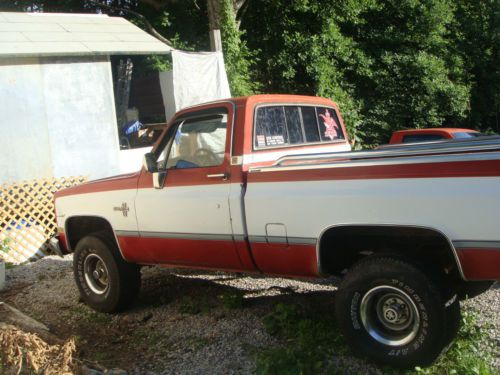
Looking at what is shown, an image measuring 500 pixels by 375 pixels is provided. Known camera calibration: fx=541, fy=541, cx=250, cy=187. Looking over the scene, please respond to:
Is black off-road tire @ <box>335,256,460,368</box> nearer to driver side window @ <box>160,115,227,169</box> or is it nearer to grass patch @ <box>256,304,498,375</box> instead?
grass patch @ <box>256,304,498,375</box>

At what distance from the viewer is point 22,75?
8.84 m

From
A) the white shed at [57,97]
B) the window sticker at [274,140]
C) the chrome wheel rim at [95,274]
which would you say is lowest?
the chrome wheel rim at [95,274]

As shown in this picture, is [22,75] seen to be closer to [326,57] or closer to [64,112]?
[64,112]

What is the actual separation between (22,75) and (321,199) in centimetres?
691

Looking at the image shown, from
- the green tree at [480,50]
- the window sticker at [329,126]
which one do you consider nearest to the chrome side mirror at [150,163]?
the window sticker at [329,126]

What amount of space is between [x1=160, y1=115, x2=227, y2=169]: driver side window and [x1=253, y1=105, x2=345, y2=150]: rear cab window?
0.31m

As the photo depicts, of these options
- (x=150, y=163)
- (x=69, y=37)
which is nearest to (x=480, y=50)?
(x=69, y=37)

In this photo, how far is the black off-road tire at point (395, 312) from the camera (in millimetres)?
3396

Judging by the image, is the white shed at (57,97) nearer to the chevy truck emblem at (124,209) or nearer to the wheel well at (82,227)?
the wheel well at (82,227)

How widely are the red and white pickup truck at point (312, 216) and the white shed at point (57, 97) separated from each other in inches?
153

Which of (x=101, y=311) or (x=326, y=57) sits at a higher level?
(x=326, y=57)

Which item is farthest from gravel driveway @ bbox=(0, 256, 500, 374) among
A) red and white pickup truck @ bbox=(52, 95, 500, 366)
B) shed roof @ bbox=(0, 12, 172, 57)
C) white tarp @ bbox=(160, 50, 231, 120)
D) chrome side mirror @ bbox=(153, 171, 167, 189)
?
white tarp @ bbox=(160, 50, 231, 120)

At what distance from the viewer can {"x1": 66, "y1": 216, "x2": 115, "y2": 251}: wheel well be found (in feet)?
17.9

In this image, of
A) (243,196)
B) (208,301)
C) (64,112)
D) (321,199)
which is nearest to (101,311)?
(208,301)
